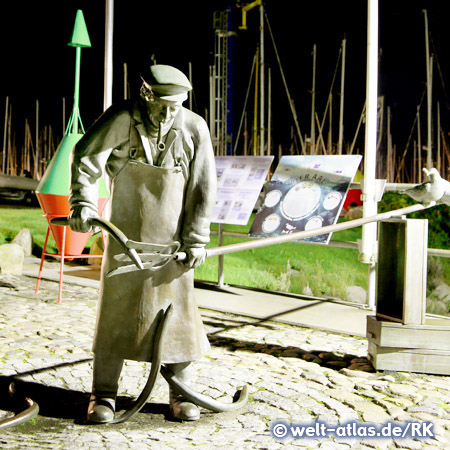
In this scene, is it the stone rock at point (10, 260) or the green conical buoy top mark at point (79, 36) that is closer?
the green conical buoy top mark at point (79, 36)

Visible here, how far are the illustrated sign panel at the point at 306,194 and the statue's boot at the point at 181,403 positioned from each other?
2.75 m

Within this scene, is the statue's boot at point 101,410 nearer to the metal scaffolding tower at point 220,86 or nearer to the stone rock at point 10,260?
the stone rock at point 10,260

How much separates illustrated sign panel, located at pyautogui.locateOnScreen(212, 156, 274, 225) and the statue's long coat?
3.27m

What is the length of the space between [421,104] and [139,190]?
7.65 metres

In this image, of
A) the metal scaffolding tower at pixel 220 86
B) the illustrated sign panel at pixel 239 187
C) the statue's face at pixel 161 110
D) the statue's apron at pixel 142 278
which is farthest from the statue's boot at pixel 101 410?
the metal scaffolding tower at pixel 220 86

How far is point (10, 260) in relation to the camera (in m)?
7.60

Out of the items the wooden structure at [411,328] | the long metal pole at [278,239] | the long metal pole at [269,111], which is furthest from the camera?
the long metal pole at [269,111]

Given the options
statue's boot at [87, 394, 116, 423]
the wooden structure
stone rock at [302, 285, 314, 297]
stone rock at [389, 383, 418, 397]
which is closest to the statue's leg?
statue's boot at [87, 394, 116, 423]

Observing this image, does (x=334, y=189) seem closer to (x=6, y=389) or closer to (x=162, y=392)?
(x=162, y=392)

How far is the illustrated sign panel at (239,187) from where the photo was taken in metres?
6.36

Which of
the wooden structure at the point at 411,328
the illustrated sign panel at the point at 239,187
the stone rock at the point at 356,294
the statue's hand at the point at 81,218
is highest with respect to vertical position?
the illustrated sign panel at the point at 239,187

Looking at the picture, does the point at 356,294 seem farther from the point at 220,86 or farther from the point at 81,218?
the point at 81,218

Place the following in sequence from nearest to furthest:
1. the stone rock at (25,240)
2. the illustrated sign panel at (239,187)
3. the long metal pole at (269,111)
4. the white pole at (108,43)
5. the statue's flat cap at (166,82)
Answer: the statue's flat cap at (166,82) < the illustrated sign panel at (239,187) < the white pole at (108,43) < the stone rock at (25,240) < the long metal pole at (269,111)

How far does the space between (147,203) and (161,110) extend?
47cm
